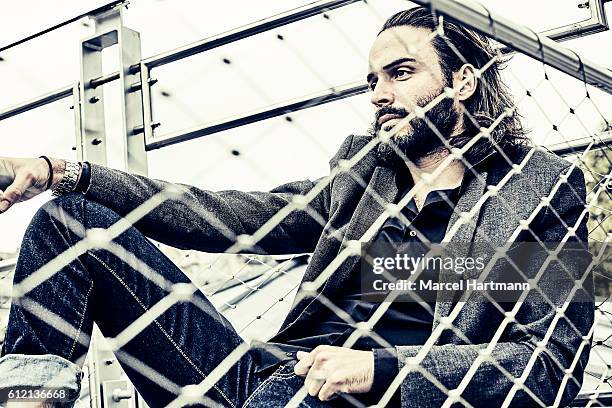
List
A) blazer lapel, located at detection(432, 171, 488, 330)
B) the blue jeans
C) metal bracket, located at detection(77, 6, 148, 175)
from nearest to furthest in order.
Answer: the blue jeans
blazer lapel, located at detection(432, 171, 488, 330)
metal bracket, located at detection(77, 6, 148, 175)

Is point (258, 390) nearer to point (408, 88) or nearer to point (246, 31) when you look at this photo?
point (408, 88)

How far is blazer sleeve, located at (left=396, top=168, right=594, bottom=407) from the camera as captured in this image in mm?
994

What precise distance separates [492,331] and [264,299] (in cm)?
76

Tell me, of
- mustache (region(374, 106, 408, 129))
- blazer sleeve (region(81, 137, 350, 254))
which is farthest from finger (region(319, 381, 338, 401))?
mustache (region(374, 106, 408, 129))

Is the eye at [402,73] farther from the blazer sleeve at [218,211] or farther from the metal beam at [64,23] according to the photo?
the metal beam at [64,23]

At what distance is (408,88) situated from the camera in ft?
4.33

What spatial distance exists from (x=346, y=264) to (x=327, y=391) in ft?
0.73

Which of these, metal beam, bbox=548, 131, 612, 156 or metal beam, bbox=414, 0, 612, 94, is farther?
metal beam, bbox=548, 131, 612, 156

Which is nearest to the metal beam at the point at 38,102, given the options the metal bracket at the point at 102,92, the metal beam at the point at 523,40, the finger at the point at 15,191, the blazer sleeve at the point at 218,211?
the metal bracket at the point at 102,92

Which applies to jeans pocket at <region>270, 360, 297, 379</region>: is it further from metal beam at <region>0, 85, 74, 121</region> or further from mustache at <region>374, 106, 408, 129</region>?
metal beam at <region>0, 85, 74, 121</region>

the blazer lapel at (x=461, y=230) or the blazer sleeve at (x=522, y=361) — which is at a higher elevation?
the blazer lapel at (x=461, y=230)

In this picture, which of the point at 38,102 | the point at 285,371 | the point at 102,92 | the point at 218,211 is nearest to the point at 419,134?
the point at 218,211

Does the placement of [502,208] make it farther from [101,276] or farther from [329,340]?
[101,276]

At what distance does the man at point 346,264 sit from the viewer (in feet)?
3.28
